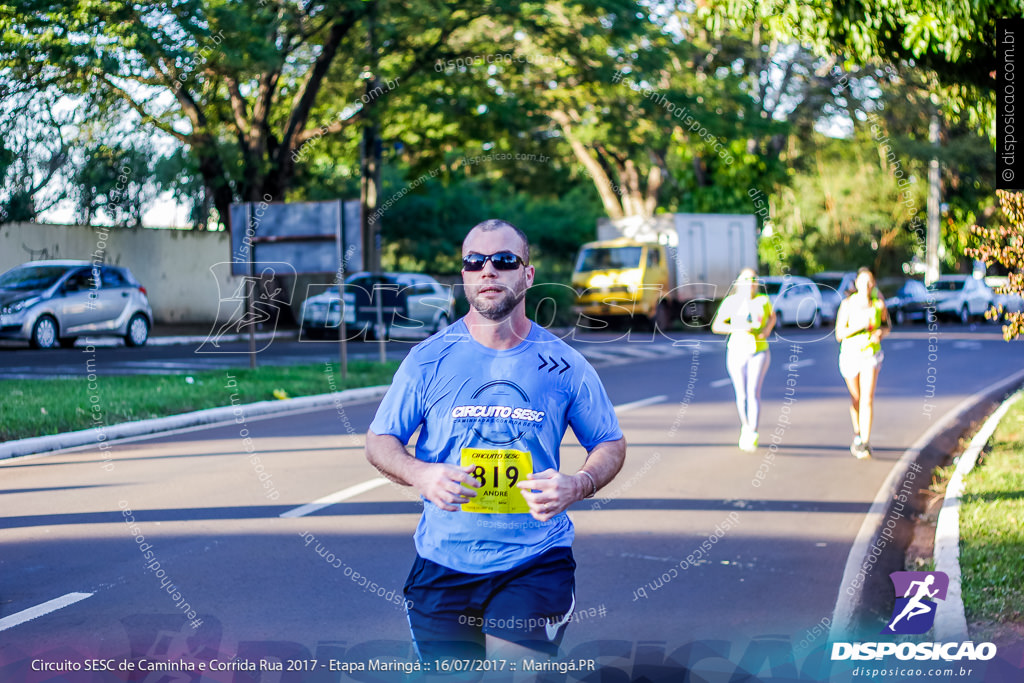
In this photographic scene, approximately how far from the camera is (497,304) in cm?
342

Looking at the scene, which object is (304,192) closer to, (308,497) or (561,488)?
(308,497)

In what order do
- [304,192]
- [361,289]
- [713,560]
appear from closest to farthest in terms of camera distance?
[713,560] → [361,289] → [304,192]

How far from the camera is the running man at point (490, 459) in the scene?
132 inches

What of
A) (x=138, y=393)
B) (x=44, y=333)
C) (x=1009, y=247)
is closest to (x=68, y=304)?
(x=44, y=333)

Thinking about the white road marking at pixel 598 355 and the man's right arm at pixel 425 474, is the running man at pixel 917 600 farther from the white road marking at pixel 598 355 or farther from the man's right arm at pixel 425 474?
the white road marking at pixel 598 355

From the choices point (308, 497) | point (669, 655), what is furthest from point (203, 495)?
point (669, 655)

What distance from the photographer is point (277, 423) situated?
43.8 feet

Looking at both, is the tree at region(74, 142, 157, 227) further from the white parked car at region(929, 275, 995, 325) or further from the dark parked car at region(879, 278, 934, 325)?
the white parked car at region(929, 275, 995, 325)

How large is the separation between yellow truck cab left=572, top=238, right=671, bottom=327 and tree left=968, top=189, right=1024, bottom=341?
80.5 ft

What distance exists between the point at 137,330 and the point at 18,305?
12.2ft

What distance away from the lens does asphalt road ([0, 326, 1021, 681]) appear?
5438 mm

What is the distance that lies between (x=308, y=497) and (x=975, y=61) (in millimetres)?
6015

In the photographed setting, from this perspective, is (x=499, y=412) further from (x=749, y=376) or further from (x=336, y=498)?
(x=749, y=376)

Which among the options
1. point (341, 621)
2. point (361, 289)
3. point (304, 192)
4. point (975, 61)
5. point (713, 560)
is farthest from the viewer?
point (304, 192)
